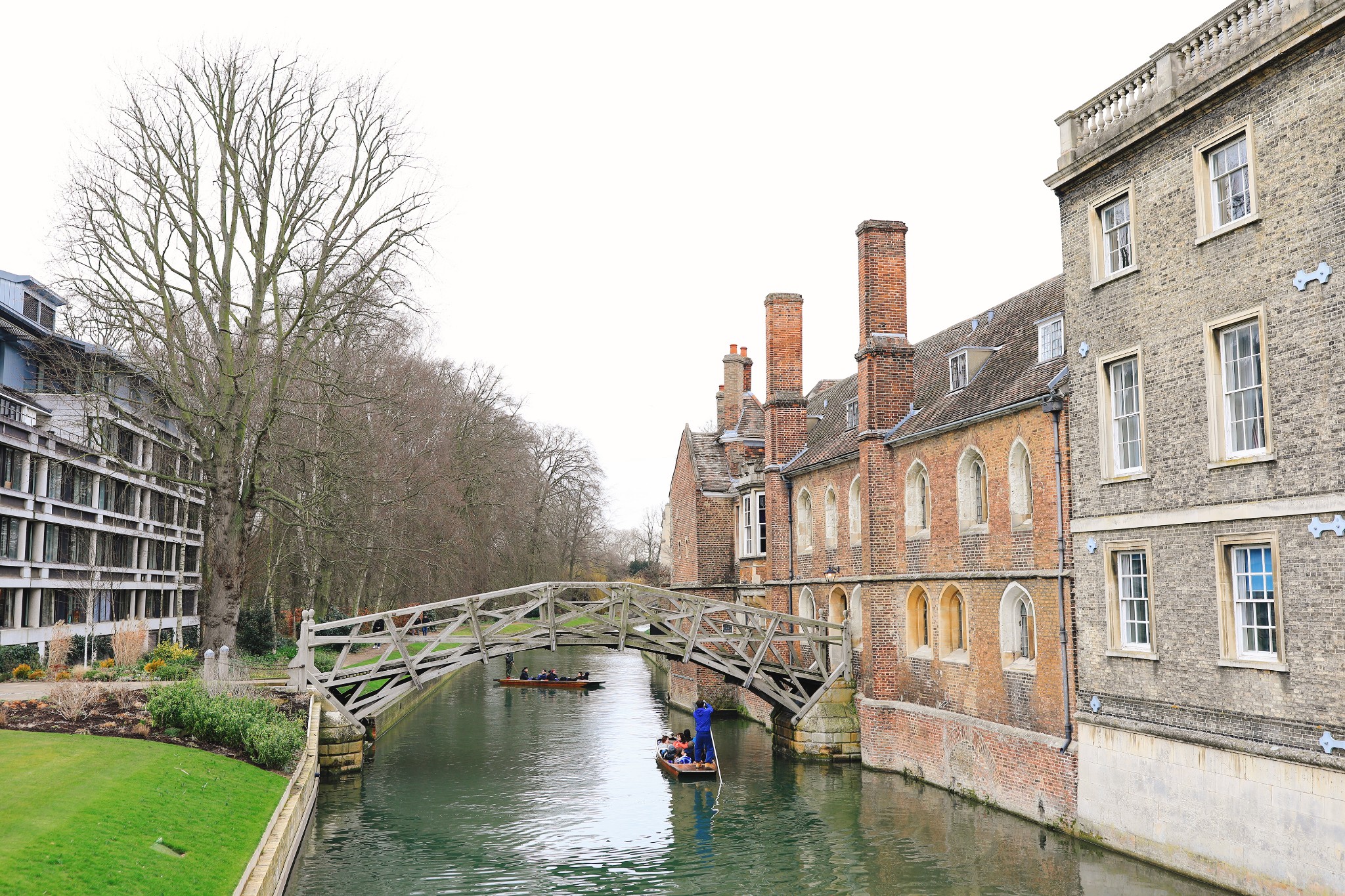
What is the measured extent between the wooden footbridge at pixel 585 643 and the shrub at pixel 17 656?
9253mm

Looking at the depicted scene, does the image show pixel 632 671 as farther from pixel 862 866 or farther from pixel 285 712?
pixel 862 866

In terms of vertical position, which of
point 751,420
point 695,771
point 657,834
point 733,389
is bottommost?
point 657,834

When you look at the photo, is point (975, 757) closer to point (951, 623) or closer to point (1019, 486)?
point (951, 623)

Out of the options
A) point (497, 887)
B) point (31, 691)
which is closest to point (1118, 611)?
point (497, 887)

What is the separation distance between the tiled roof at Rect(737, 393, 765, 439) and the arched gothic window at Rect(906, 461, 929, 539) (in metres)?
13.2

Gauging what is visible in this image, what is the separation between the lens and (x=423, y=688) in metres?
43.8

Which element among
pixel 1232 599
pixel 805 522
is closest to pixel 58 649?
pixel 805 522

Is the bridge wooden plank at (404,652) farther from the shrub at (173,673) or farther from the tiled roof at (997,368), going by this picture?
the tiled roof at (997,368)

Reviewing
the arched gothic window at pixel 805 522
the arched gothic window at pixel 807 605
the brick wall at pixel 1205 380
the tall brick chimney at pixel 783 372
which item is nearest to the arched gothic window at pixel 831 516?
the arched gothic window at pixel 805 522

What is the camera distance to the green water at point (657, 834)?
611 inches

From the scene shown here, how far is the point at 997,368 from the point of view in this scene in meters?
22.6

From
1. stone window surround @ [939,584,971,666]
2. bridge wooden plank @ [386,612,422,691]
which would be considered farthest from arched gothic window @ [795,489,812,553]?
bridge wooden plank @ [386,612,422,691]

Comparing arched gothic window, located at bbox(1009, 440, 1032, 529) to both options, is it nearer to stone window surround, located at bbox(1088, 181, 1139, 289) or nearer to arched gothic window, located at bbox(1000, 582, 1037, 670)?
arched gothic window, located at bbox(1000, 582, 1037, 670)

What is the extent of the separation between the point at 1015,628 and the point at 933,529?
3.39 meters
